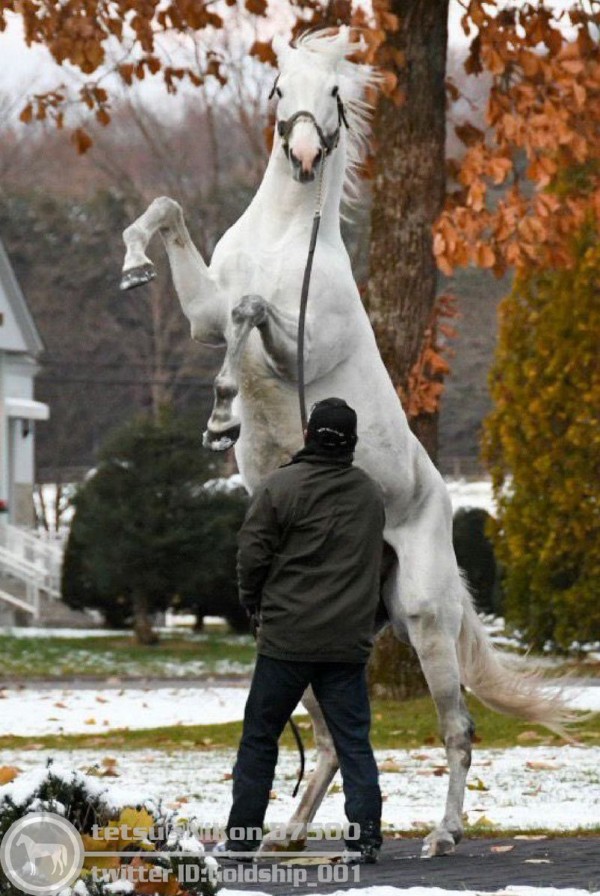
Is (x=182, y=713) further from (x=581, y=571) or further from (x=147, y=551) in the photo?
(x=147, y=551)

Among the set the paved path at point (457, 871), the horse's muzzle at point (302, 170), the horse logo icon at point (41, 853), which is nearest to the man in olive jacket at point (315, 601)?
the paved path at point (457, 871)

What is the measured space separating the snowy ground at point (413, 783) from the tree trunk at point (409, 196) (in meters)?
3.12

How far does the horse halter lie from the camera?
697 cm

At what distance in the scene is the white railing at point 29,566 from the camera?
2964 centimetres

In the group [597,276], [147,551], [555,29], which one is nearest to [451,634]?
[555,29]

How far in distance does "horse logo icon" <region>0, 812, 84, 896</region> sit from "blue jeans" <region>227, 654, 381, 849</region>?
160cm

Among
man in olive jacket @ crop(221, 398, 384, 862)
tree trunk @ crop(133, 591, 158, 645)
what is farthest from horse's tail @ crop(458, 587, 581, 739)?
tree trunk @ crop(133, 591, 158, 645)

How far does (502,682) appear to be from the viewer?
26.3 ft

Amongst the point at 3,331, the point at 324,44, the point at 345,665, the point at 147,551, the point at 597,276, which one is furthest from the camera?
the point at 3,331

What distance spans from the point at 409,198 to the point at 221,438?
8.67 m

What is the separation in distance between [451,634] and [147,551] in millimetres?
17242

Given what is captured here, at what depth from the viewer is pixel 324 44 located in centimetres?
734

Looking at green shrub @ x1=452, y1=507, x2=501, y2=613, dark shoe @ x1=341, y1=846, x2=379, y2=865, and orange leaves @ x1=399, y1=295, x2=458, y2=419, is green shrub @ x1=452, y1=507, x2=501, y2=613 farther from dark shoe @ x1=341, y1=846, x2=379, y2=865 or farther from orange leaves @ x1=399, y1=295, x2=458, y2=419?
dark shoe @ x1=341, y1=846, x2=379, y2=865

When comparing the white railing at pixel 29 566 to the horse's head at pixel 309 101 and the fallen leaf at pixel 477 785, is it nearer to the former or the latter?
the fallen leaf at pixel 477 785
